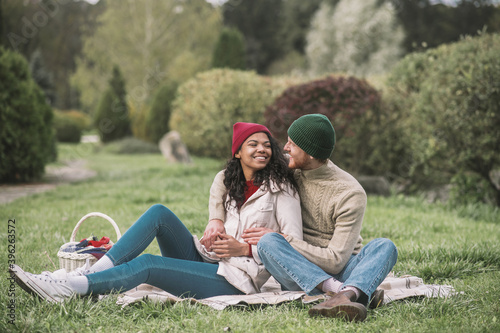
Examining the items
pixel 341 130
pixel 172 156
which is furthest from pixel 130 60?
pixel 341 130

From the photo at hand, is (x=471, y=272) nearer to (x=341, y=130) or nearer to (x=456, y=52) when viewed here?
(x=456, y=52)

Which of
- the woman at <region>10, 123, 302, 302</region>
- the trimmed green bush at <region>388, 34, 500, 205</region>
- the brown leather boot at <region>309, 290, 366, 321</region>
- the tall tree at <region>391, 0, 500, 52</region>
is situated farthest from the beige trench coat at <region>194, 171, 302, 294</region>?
the tall tree at <region>391, 0, 500, 52</region>

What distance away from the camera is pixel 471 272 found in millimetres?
3758

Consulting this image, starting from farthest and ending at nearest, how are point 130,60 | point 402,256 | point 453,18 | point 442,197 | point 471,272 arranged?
point 453,18
point 130,60
point 442,197
point 402,256
point 471,272

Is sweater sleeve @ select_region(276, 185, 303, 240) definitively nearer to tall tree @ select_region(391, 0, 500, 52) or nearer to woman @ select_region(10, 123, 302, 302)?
woman @ select_region(10, 123, 302, 302)

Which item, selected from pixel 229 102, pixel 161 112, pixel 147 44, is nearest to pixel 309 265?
pixel 229 102

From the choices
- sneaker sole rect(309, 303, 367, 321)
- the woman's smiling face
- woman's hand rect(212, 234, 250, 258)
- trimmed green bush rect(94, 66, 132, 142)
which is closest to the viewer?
sneaker sole rect(309, 303, 367, 321)

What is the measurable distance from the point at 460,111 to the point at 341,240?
4633 millimetres

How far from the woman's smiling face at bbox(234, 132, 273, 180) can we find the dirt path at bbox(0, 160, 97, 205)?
5.11 metres

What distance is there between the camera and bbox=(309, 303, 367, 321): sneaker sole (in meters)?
2.54

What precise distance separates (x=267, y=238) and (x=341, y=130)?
5.63 meters

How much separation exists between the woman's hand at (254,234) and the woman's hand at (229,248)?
0.04m

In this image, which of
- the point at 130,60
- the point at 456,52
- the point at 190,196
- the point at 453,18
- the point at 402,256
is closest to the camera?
the point at 402,256

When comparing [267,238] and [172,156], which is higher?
[267,238]
